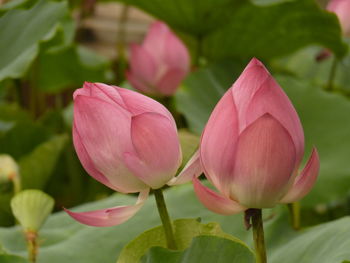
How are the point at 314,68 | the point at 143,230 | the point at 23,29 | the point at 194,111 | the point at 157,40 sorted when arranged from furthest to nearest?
the point at 314,68 < the point at 157,40 < the point at 194,111 < the point at 23,29 < the point at 143,230

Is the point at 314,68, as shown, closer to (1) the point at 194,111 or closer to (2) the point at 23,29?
(1) the point at 194,111

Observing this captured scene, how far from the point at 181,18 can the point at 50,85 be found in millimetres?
442

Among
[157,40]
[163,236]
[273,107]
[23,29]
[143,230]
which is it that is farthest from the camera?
[157,40]

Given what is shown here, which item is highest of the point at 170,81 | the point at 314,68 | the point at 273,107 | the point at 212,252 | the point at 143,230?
the point at 273,107

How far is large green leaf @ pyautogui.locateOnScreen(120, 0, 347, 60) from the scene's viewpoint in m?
1.03

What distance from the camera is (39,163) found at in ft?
3.48

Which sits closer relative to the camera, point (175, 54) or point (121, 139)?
point (121, 139)

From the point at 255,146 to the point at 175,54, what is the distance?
0.72 m

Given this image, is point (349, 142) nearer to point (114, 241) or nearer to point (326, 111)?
point (326, 111)

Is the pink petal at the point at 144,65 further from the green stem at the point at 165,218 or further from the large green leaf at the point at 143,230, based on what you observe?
the green stem at the point at 165,218

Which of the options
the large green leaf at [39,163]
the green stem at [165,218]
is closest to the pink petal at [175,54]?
the large green leaf at [39,163]

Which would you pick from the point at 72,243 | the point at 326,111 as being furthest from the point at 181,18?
the point at 72,243

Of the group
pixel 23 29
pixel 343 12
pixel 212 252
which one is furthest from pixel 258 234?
pixel 343 12

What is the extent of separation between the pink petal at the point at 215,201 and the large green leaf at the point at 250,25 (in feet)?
2.00
